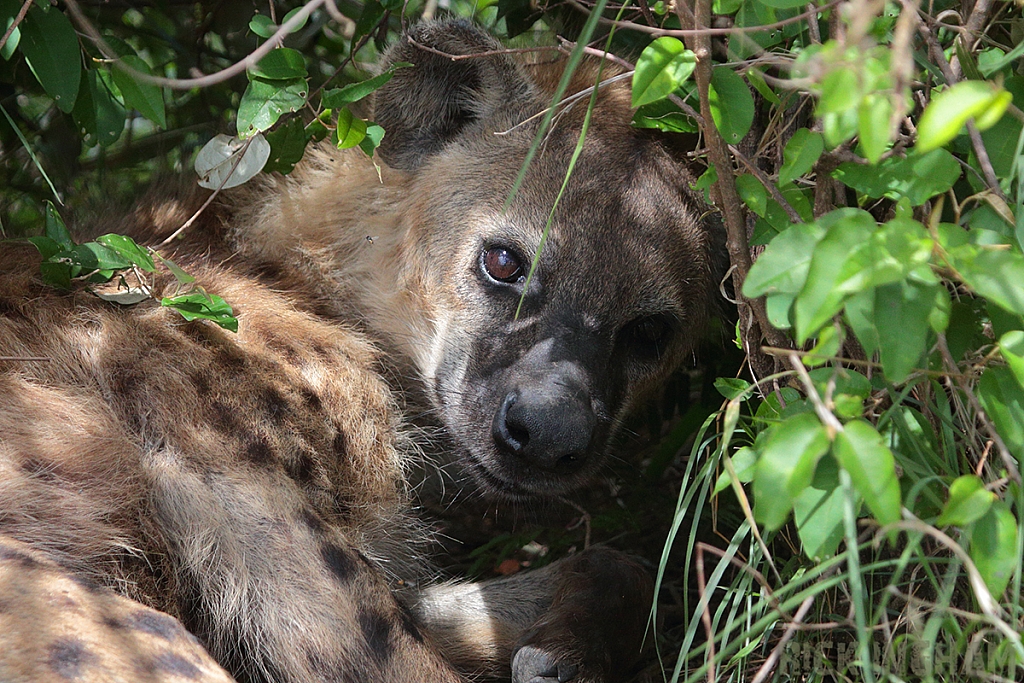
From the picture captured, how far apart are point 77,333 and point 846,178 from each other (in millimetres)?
1766

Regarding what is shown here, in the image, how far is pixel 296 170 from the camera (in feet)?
9.59

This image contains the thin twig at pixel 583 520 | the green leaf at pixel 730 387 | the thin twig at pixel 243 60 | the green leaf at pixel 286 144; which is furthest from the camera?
the thin twig at pixel 583 520

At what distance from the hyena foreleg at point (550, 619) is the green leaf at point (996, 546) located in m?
1.14

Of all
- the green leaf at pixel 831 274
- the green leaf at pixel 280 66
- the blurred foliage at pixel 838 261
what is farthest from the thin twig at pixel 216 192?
the green leaf at pixel 831 274

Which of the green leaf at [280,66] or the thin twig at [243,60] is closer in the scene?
the thin twig at [243,60]

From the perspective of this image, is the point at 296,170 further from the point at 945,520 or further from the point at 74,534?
the point at 945,520

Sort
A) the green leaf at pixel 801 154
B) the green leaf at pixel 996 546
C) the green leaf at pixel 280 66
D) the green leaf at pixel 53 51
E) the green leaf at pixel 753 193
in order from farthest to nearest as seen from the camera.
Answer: the green leaf at pixel 53 51 → the green leaf at pixel 280 66 → the green leaf at pixel 753 193 → the green leaf at pixel 801 154 → the green leaf at pixel 996 546

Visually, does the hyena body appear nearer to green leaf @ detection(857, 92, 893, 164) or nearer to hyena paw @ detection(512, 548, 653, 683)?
hyena paw @ detection(512, 548, 653, 683)

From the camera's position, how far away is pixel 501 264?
2.68 meters

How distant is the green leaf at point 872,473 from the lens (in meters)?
1.30

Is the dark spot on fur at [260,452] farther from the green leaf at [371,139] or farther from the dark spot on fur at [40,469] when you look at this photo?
the green leaf at [371,139]

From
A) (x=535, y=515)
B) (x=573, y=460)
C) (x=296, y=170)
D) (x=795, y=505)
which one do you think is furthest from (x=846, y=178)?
(x=296, y=170)

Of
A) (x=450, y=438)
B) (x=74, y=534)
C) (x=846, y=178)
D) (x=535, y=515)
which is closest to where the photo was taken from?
(x=846, y=178)

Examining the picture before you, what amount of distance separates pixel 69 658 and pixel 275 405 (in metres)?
0.74
